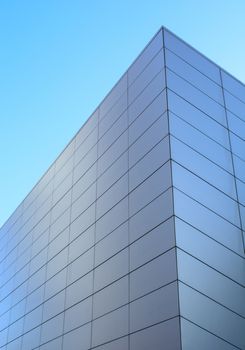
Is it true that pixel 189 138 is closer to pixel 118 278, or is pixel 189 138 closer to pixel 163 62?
pixel 163 62

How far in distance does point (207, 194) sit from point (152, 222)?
106 inches

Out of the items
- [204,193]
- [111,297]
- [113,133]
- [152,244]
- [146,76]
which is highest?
[146,76]

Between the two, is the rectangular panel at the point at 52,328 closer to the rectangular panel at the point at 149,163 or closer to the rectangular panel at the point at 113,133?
the rectangular panel at the point at 149,163

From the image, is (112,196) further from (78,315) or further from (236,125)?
(236,125)

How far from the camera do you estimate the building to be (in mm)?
15766

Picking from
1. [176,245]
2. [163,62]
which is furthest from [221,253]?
[163,62]

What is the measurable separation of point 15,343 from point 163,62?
63.0 feet

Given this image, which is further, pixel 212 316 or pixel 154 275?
pixel 154 275

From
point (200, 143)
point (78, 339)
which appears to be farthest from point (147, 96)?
point (78, 339)

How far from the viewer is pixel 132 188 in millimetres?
19766

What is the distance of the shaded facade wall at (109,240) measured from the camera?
1648 centimetres

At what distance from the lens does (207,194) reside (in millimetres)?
18469

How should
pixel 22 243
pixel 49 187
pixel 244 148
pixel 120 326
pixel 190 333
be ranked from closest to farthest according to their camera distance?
pixel 190 333 < pixel 120 326 < pixel 244 148 < pixel 49 187 < pixel 22 243

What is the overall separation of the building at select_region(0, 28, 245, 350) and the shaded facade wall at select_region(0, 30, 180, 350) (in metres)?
0.07
